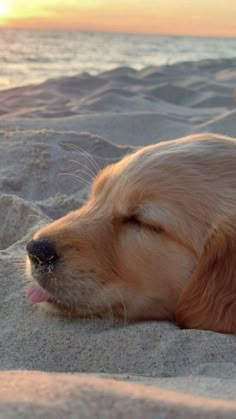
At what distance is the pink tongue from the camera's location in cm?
262

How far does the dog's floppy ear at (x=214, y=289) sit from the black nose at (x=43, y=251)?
594mm

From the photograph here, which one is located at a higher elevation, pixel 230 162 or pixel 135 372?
pixel 230 162

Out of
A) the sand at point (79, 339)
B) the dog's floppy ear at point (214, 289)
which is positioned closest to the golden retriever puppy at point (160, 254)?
the dog's floppy ear at point (214, 289)

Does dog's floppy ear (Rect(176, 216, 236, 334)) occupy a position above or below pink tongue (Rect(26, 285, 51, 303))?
above

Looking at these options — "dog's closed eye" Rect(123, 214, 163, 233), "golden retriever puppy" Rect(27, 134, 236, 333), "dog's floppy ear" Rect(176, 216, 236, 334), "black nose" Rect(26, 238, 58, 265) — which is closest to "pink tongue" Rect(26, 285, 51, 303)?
"golden retriever puppy" Rect(27, 134, 236, 333)

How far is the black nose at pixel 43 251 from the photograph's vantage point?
99.7 inches

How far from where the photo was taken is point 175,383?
177 centimetres

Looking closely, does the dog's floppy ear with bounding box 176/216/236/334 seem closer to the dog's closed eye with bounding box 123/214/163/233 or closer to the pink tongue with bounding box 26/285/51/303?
the dog's closed eye with bounding box 123/214/163/233

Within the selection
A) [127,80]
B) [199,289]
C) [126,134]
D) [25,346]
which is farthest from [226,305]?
[127,80]

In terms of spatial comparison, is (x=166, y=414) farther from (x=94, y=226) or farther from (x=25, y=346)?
(x=94, y=226)

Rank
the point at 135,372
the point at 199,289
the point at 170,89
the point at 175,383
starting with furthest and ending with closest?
the point at 170,89 < the point at 199,289 < the point at 135,372 < the point at 175,383

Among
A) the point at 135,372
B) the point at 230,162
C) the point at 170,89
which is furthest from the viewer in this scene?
the point at 170,89

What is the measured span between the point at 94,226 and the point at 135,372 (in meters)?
0.78

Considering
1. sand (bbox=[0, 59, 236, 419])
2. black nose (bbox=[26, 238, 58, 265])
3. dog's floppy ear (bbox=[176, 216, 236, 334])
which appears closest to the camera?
sand (bbox=[0, 59, 236, 419])
